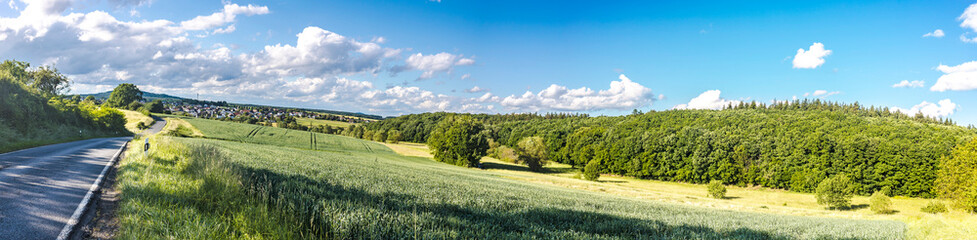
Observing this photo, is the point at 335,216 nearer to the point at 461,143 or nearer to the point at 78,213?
the point at 78,213

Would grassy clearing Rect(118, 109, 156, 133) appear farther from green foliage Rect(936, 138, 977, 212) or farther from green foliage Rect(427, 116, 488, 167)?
green foliage Rect(936, 138, 977, 212)

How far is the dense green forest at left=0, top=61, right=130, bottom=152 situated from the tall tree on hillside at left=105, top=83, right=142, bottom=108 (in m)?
57.3

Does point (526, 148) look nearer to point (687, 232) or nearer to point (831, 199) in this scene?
point (831, 199)

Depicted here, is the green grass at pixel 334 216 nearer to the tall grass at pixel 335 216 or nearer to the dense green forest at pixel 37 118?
the tall grass at pixel 335 216

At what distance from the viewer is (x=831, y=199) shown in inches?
1585

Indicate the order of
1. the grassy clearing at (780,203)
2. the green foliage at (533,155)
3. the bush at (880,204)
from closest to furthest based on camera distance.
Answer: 1. the grassy clearing at (780,203)
2. the bush at (880,204)
3. the green foliage at (533,155)

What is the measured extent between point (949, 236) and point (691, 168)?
64522 mm

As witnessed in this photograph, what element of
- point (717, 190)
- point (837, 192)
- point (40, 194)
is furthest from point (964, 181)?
point (40, 194)

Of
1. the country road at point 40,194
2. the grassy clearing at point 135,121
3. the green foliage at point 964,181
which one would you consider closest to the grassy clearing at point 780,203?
the green foliage at point 964,181

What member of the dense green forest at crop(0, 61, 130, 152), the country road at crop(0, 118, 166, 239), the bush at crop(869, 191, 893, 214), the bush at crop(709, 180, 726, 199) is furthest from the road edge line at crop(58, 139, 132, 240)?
the bush at crop(869, 191, 893, 214)

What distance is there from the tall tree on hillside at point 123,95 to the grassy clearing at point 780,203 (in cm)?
9452

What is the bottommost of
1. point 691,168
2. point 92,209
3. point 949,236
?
point 691,168

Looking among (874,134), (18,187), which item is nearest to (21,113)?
(18,187)

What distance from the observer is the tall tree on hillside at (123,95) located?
347 ft
